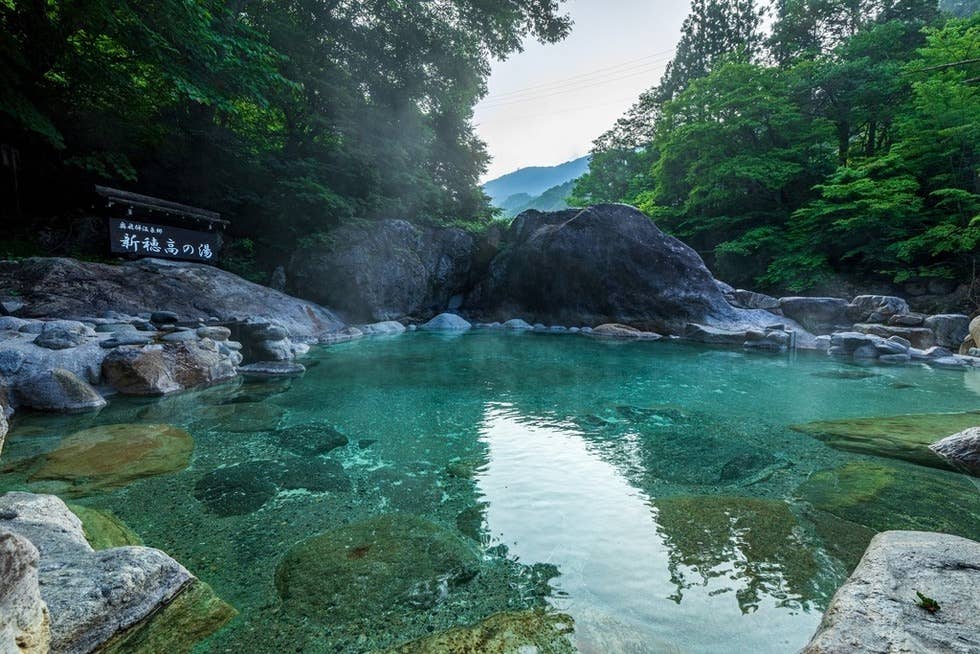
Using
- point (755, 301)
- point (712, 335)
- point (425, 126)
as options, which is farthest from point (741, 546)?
point (425, 126)

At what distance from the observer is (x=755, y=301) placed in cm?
1563

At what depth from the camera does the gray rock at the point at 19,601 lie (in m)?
1.15

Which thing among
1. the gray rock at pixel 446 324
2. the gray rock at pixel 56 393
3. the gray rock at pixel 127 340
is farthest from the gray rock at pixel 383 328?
the gray rock at pixel 56 393

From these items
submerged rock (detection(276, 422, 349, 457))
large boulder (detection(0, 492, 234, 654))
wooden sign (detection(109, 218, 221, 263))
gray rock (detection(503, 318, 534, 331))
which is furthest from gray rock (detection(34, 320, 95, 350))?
gray rock (detection(503, 318, 534, 331))

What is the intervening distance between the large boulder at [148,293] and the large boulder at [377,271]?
1970 millimetres

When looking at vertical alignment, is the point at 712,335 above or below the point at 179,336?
below

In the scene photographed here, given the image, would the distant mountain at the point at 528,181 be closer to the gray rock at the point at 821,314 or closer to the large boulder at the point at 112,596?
the gray rock at the point at 821,314

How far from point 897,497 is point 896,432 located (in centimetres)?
207

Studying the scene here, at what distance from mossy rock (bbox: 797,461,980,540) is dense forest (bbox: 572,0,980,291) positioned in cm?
1490

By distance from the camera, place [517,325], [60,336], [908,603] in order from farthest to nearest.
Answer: [517,325] → [60,336] → [908,603]

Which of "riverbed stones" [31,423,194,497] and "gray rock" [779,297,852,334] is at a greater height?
"gray rock" [779,297,852,334]

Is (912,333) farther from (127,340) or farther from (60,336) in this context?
(60,336)

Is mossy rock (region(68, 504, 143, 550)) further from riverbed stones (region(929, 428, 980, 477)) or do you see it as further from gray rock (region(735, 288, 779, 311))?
gray rock (region(735, 288, 779, 311))

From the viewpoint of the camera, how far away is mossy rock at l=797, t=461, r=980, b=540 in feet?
8.77
